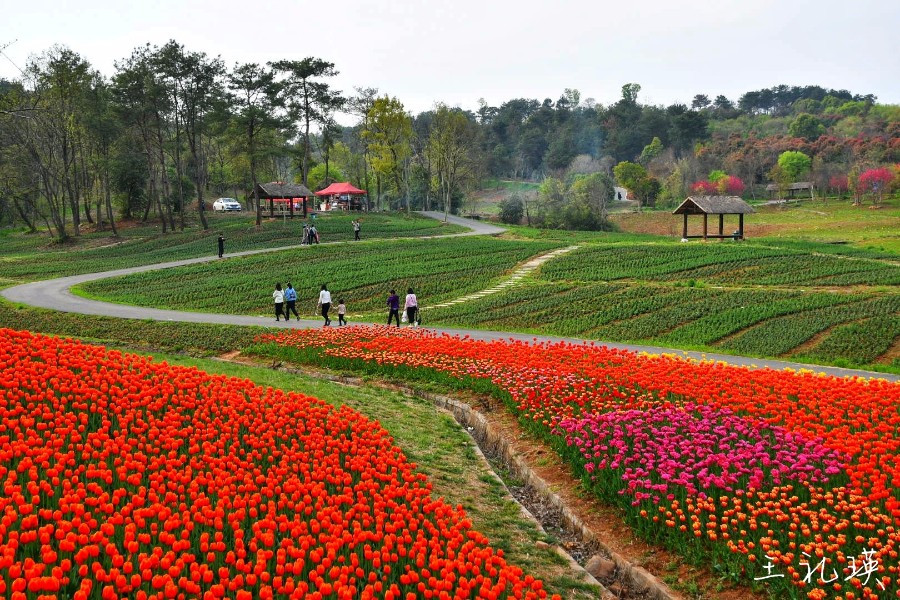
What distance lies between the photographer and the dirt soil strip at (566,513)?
27.4 feet

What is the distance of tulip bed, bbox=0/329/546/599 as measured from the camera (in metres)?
6.52

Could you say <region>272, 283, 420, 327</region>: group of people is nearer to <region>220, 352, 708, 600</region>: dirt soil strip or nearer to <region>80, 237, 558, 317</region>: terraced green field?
<region>80, 237, 558, 317</region>: terraced green field

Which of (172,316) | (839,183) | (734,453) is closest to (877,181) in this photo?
(839,183)

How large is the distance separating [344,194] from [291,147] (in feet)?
51.9

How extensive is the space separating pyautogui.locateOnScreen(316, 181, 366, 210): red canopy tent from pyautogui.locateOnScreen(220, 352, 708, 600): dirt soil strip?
67.7m

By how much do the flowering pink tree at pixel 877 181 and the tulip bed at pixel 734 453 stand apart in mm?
76481

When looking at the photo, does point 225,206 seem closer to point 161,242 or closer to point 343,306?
point 161,242

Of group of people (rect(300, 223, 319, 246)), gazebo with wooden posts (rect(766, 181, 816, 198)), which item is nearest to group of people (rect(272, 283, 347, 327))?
group of people (rect(300, 223, 319, 246))

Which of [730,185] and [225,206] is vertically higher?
[730,185]

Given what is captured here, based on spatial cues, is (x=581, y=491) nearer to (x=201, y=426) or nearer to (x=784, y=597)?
(x=784, y=597)

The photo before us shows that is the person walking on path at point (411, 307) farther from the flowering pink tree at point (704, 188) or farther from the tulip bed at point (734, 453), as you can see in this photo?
the flowering pink tree at point (704, 188)

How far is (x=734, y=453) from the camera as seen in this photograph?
1016 centimetres

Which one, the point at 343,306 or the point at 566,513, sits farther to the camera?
the point at 343,306

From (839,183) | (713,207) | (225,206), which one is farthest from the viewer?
(839,183)
